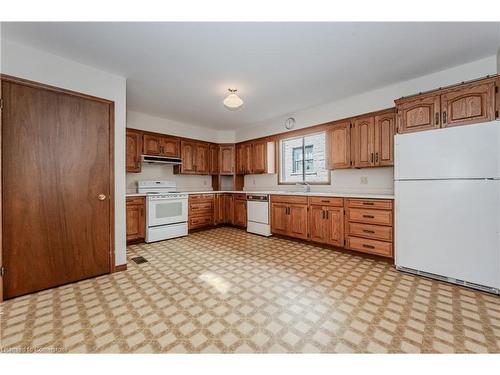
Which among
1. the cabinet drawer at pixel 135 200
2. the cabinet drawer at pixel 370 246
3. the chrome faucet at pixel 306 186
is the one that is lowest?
the cabinet drawer at pixel 370 246

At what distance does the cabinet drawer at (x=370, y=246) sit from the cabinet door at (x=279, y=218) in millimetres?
1246

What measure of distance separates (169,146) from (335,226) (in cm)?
379

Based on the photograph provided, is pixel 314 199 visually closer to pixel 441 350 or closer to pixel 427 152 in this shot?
pixel 427 152

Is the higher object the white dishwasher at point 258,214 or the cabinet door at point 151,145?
the cabinet door at point 151,145

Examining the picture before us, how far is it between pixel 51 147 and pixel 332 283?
11.0 ft

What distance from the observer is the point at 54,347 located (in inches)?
56.1

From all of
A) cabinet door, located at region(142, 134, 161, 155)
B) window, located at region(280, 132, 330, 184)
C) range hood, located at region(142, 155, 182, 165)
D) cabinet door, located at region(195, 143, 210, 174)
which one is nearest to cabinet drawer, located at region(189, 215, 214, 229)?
cabinet door, located at region(195, 143, 210, 174)

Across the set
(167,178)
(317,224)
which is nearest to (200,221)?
(167,178)

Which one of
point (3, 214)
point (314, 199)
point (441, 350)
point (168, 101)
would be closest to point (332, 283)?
point (441, 350)

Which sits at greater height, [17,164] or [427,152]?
[427,152]

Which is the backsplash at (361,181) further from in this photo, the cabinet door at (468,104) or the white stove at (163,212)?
the white stove at (163,212)

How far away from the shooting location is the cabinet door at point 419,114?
254 cm

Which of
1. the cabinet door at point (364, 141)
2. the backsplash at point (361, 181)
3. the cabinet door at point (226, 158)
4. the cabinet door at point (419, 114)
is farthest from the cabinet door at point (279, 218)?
the cabinet door at point (419, 114)

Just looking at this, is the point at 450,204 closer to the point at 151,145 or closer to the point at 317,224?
the point at 317,224
